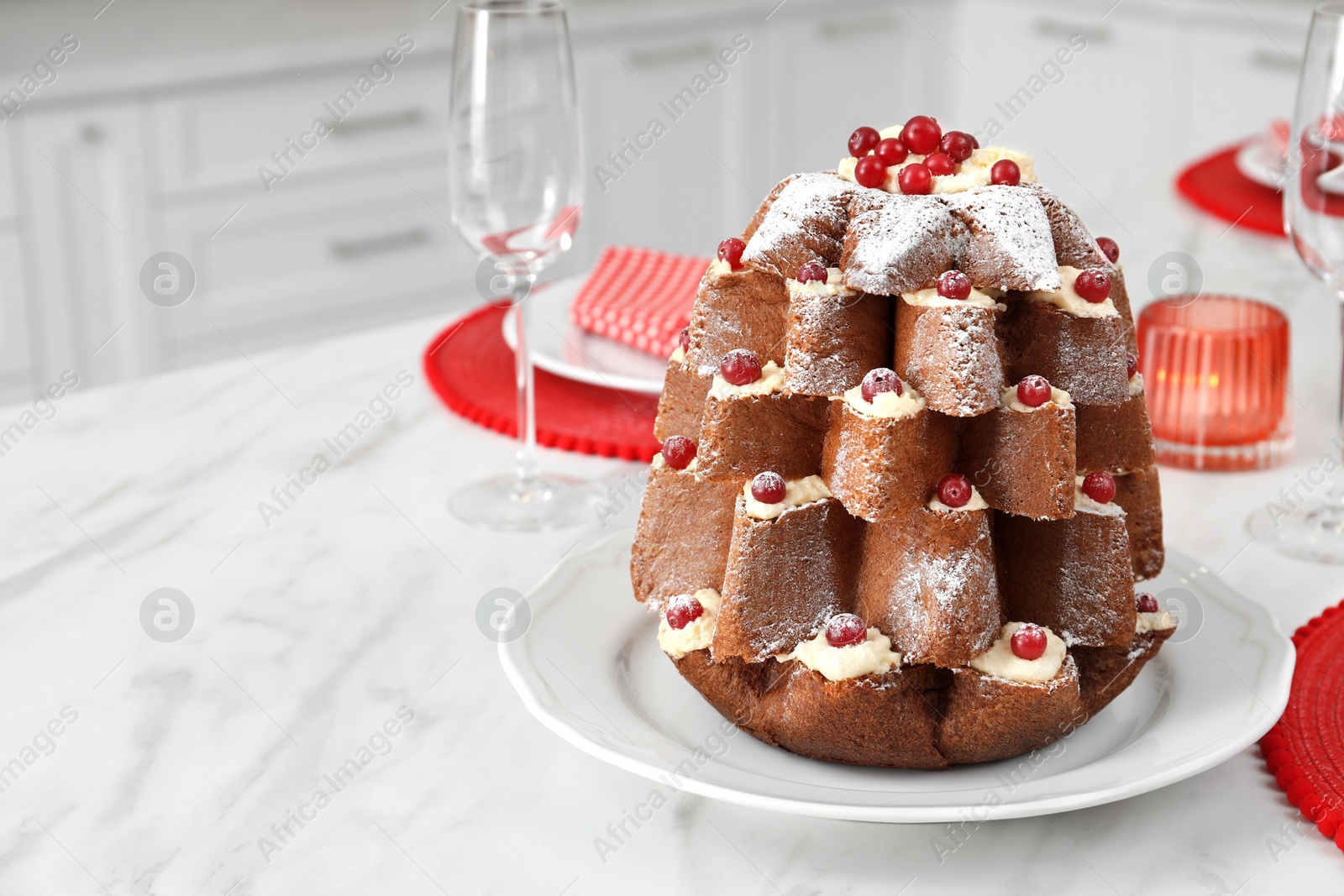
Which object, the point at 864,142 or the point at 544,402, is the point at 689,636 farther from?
the point at 544,402

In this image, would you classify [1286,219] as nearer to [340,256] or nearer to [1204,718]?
[1204,718]

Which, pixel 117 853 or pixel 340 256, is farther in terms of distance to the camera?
pixel 340 256

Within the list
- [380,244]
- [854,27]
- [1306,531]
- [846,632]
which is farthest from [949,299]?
[854,27]

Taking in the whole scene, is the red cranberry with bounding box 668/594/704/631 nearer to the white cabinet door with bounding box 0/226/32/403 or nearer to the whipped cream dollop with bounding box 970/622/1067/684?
the whipped cream dollop with bounding box 970/622/1067/684

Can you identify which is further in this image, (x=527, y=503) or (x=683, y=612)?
(x=527, y=503)

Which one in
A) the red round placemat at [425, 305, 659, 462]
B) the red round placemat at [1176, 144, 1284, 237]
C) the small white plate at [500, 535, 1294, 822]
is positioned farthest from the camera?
the red round placemat at [1176, 144, 1284, 237]

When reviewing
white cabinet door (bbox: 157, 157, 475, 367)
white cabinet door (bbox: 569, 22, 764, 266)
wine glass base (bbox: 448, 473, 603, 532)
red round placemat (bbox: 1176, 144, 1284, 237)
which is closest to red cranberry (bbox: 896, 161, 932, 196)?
wine glass base (bbox: 448, 473, 603, 532)

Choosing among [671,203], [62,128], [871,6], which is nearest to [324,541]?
[62,128]
